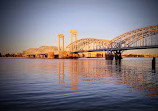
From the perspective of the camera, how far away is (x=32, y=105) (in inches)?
309

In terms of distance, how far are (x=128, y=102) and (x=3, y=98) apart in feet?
20.2

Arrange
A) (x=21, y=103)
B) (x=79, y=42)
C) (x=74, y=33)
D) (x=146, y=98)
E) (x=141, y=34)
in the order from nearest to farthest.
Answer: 1. (x=21, y=103)
2. (x=146, y=98)
3. (x=141, y=34)
4. (x=79, y=42)
5. (x=74, y=33)

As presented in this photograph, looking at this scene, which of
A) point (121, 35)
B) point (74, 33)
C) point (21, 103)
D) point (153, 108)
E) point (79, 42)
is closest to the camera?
point (153, 108)

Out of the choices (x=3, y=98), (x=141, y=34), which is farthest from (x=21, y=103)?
(x=141, y=34)

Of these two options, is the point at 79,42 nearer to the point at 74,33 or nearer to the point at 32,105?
the point at 74,33

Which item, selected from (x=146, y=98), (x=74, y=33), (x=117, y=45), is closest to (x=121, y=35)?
(x=117, y=45)

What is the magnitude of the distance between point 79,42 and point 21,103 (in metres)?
155

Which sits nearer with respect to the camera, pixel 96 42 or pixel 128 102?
pixel 128 102

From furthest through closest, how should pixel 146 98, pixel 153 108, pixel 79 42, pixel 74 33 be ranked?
pixel 74 33, pixel 79 42, pixel 146 98, pixel 153 108

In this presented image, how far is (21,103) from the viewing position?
8.19 m

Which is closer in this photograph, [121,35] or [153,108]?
[153,108]

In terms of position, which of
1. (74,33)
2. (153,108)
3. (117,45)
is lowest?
(153,108)

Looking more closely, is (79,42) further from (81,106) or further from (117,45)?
(81,106)

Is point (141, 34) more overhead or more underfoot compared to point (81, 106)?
more overhead
